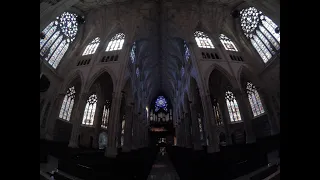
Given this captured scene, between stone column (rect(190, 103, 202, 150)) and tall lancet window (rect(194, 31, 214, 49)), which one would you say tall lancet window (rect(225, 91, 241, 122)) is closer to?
stone column (rect(190, 103, 202, 150))

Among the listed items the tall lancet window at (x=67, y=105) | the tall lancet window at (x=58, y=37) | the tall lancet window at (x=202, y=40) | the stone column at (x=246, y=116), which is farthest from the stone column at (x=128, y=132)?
the stone column at (x=246, y=116)

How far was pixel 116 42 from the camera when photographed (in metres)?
25.5

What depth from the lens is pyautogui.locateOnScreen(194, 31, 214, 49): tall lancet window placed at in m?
24.8

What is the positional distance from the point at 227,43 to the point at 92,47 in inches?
734

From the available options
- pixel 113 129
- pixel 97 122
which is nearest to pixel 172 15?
pixel 113 129

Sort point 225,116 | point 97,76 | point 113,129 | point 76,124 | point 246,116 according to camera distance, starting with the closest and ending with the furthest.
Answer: point 113,129, point 76,124, point 246,116, point 97,76, point 225,116

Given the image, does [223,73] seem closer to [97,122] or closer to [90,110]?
[97,122]

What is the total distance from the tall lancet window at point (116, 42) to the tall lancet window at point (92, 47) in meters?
1.69

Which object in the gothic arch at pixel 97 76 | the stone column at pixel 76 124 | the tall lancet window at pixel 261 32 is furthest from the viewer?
the gothic arch at pixel 97 76

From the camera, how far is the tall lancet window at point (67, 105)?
24.0 metres

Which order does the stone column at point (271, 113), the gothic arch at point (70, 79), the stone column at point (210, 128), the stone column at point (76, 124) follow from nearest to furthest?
the stone column at point (210, 128) → the stone column at point (76, 124) → the stone column at point (271, 113) → the gothic arch at point (70, 79)

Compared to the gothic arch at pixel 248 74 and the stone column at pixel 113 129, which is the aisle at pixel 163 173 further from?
the gothic arch at pixel 248 74

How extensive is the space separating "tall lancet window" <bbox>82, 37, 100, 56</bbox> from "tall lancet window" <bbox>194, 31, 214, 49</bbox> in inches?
539

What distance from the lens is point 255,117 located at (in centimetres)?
2325
